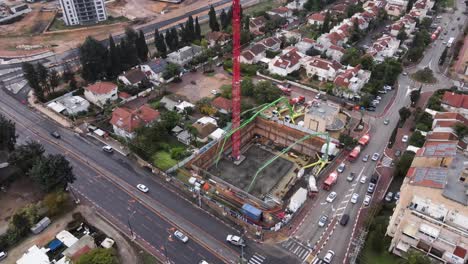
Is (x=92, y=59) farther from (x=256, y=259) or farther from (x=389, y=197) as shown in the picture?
(x=389, y=197)

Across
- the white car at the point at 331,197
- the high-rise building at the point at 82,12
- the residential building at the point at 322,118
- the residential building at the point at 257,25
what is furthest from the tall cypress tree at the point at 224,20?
the white car at the point at 331,197

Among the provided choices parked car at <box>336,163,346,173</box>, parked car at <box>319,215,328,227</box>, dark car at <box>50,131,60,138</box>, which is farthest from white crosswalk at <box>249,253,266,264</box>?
dark car at <box>50,131,60,138</box>

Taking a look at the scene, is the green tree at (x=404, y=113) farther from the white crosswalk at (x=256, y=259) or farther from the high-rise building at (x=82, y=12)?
the high-rise building at (x=82, y=12)

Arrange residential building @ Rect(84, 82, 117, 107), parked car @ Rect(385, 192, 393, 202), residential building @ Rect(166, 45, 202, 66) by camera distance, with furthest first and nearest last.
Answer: residential building @ Rect(166, 45, 202, 66), residential building @ Rect(84, 82, 117, 107), parked car @ Rect(385, 192, 393, 202)

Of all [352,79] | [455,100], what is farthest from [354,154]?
[455,100]

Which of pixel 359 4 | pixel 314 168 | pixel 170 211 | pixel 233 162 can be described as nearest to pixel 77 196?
pixel 170 211

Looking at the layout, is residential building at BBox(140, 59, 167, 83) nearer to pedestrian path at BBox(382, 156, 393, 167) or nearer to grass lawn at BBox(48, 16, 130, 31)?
grass lawn at BBox(48, 16, 130, 31)
